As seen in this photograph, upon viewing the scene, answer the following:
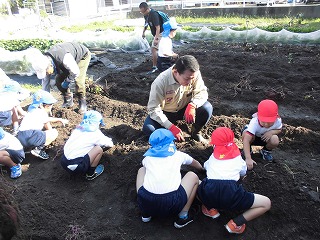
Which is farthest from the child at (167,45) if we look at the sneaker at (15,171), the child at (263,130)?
the sneaker at (15,171)

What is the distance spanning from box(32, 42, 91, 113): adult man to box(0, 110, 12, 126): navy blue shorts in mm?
689

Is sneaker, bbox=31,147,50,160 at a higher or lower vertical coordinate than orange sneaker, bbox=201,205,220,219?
higher

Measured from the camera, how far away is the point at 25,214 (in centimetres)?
278

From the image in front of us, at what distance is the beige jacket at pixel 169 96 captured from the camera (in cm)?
335

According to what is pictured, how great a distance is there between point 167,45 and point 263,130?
3.06 metres

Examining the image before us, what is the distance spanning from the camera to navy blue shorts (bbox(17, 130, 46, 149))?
3.67m

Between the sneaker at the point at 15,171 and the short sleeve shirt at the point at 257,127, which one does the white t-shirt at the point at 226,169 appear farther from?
the sneaker at the point at 15,171

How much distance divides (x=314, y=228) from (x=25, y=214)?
8.51 ft

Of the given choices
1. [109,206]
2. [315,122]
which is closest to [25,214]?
[109,206]

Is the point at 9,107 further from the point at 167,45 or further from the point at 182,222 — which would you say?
the point at 182,222

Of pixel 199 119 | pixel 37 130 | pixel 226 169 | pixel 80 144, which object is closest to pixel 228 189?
pixel 226 169

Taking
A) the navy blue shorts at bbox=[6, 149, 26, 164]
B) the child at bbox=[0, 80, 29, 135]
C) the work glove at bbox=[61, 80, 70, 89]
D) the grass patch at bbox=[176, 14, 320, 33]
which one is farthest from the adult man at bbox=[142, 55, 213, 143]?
the grass patch at bbox=[176, 14, 320, 33]

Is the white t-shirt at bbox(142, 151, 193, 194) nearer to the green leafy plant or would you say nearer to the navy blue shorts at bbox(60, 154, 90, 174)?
the navy blue shorts at bbox(60, 154, 90, 174)

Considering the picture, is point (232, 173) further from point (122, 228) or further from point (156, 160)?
point (122, 228)
